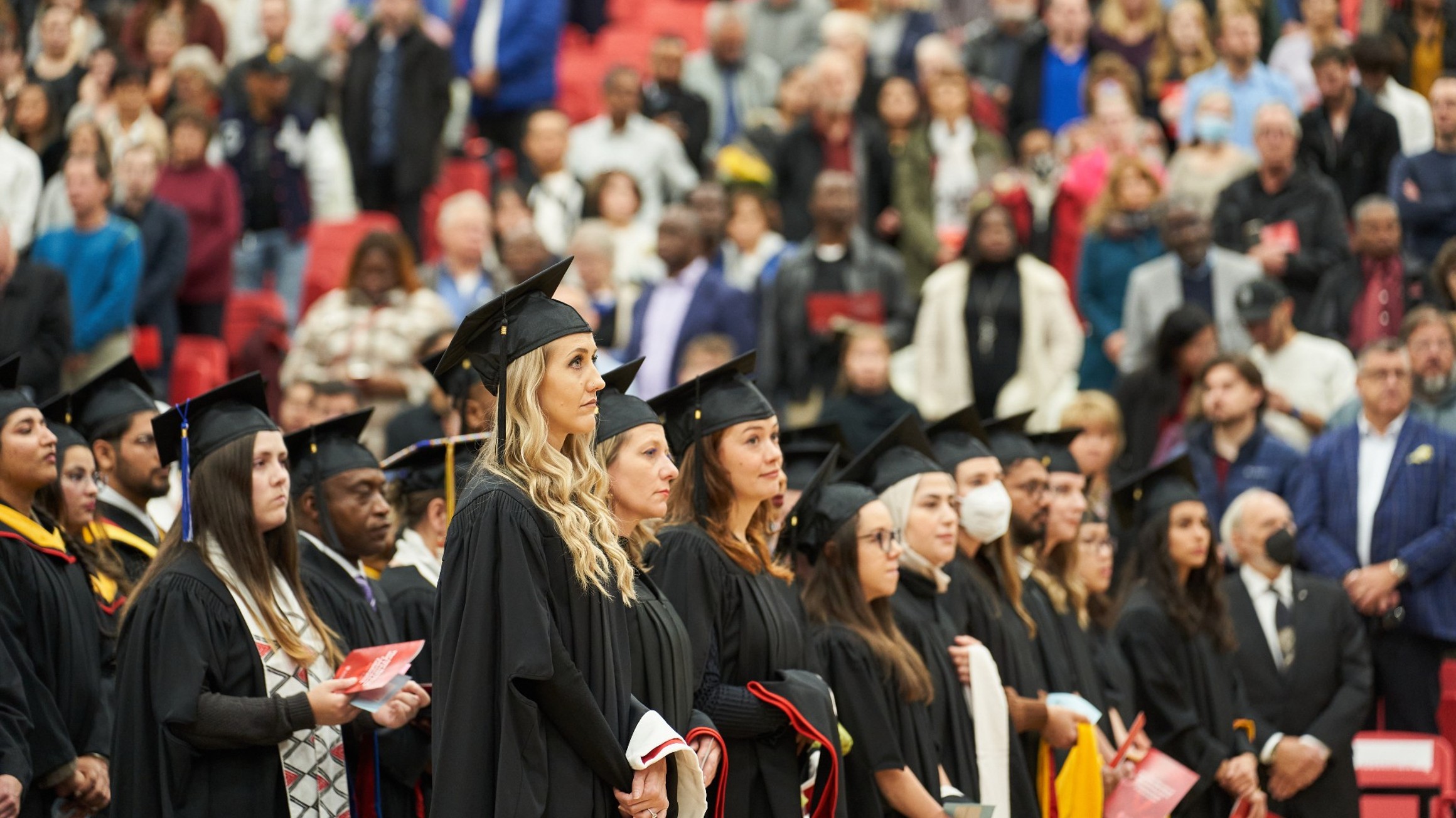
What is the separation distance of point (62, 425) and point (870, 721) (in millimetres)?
3189

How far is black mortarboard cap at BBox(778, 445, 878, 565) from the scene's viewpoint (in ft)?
21.8

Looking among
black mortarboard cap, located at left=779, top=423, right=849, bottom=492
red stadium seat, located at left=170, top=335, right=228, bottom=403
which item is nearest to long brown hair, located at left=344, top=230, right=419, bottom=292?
red stadium seat, located at left=170, top=335, right=228, bottom=403

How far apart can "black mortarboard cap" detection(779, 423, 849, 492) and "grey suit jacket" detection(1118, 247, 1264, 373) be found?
3.96m

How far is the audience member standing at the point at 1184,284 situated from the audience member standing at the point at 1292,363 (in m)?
0.51

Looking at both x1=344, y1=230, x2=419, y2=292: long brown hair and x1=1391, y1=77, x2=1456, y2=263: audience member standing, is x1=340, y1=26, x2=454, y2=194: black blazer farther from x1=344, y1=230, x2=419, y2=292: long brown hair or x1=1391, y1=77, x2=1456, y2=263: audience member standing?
x1=1391, y1=77, x2=1456, y2=263: audience member standing

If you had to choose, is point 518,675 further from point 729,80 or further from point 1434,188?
point 729,80

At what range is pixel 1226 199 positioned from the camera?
41.8 ft

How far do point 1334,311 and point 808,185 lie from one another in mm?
Result: 4213

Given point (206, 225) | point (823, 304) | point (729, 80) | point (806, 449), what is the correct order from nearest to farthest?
1. point (806, 449)
2. point (823, 304)
3. point (206, 225)
4. point (729, 80)

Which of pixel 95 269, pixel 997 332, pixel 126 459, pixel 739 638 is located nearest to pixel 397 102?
pixel 95 269

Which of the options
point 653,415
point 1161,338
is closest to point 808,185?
point 1161,338

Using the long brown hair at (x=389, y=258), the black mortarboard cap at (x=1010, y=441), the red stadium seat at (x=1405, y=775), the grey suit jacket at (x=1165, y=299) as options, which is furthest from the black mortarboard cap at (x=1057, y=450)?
the long brown hair at (x=389, y=258)

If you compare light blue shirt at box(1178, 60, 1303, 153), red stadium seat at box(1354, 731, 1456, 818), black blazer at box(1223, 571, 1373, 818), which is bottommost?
red stadium seat at box(1354, 731, 1456, 818)

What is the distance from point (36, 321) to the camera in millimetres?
10375
